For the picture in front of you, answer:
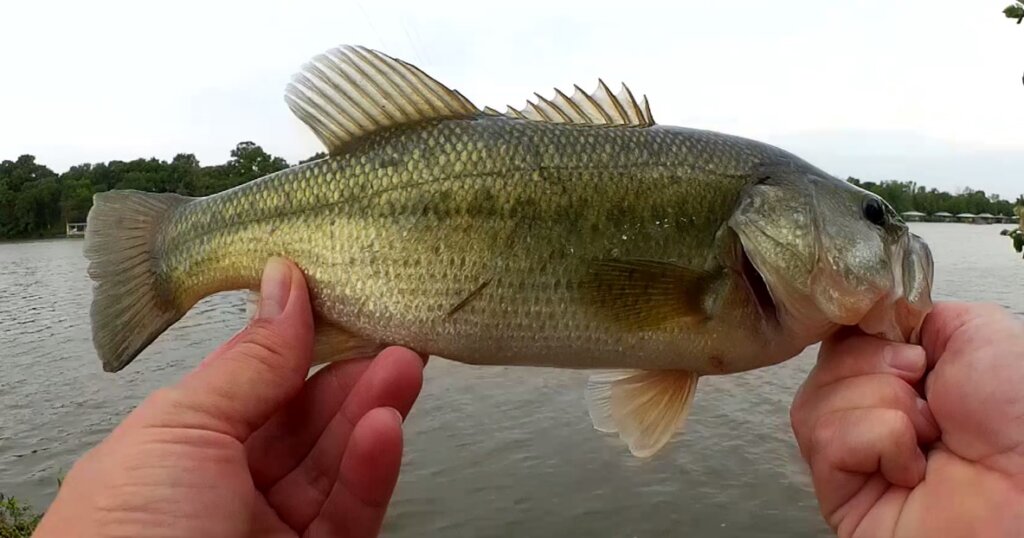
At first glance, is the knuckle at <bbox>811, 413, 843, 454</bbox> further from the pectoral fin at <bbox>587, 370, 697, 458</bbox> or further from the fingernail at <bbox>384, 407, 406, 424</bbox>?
the fingernail at <bbox>384, 407, 406, 424</bbox>

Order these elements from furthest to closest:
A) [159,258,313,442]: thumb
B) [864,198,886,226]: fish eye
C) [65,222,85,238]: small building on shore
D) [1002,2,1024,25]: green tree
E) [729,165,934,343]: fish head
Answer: [65,222,85,238]: small building on shore → [1002,2,1024,25]: green tree → [864,198,886,226]: fish eye → [729,165,934,343]: fish head → [159,258,313,442]: thumb

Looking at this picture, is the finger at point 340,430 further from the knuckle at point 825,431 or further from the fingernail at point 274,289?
the knuckle at point 825,431

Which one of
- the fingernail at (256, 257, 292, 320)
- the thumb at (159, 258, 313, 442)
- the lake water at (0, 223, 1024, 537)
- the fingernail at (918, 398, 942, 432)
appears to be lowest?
the lake water at (0, 223, 1024, 537)

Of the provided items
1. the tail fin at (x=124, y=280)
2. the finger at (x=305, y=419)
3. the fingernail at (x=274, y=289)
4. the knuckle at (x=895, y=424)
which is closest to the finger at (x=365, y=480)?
the finger at (x=305, y=419)

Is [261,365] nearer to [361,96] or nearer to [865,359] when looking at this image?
[361,96]

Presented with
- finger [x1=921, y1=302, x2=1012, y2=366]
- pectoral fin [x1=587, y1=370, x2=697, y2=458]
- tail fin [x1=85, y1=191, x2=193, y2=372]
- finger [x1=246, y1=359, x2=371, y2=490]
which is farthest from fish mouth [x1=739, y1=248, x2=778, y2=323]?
tail fin [x1=85, y1=191, x2=193, y2=372]

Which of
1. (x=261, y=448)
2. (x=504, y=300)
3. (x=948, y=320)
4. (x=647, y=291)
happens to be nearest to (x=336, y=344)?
(x=261, y=448)
